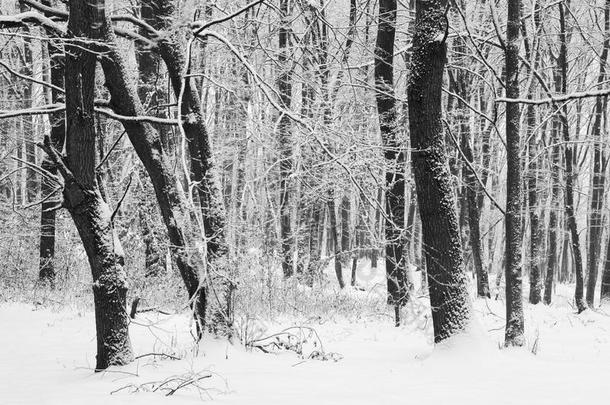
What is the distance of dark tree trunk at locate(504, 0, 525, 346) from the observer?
7258mm

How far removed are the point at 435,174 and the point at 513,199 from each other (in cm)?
215

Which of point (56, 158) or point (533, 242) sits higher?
point (56, 158)

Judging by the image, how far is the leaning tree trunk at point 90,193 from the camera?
4980mm

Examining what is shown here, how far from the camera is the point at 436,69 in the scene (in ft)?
18.9

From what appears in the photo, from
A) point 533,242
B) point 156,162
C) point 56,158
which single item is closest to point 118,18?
point 156,162

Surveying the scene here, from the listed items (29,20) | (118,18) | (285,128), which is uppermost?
(118,18)

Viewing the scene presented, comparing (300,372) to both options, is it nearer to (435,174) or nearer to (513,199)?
(435,174)

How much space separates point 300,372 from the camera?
16.8 feet

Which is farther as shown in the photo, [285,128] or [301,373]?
[285,128]

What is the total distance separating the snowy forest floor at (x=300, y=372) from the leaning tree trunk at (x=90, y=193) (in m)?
0.32

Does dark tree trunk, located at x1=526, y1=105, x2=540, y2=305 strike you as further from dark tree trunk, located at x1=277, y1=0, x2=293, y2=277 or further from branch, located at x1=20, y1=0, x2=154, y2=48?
branch, located at x1=20, y1=0, x2=154, y2=48

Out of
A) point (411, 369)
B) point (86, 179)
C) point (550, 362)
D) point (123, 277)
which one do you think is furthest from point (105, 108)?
point (550, 362)

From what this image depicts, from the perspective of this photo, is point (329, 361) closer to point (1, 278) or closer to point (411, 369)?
point (411, 369)

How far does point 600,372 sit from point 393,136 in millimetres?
5132
